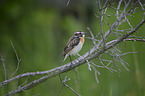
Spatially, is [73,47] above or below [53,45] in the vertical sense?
above

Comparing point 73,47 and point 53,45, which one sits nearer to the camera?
point 73,47

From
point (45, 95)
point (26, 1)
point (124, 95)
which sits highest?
point (26, 1)

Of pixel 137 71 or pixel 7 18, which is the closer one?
pixel 137 71

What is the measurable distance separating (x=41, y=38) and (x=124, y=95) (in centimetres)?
199

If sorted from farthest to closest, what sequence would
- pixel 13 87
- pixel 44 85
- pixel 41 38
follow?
pixel 41 38 < pixel 44 85 < pixel 13 87

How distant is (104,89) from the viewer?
265 centimetres

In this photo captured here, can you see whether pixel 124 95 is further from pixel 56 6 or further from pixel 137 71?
pixel 56 6

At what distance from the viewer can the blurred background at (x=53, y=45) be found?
8.57 ft

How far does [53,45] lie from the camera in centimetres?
424

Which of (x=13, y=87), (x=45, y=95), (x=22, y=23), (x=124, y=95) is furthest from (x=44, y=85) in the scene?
(x=22, y=23)

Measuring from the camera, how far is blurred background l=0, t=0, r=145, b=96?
103 inches

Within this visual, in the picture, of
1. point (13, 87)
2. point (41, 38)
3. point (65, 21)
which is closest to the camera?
point (13, 87)

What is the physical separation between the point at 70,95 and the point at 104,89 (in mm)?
392

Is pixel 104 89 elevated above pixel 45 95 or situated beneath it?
situated beneath
